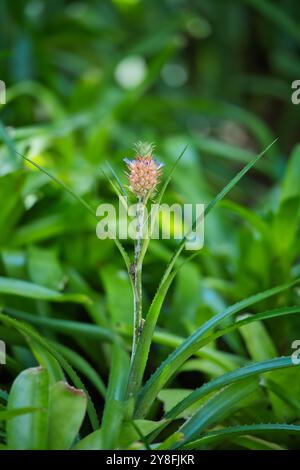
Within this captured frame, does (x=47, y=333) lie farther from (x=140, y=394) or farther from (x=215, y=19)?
(x=215, y=19)

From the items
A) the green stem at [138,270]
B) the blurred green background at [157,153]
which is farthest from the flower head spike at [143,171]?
the blurred green background at [157,153]

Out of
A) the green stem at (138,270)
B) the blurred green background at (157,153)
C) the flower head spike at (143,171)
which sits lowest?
the green stem at (138,270)

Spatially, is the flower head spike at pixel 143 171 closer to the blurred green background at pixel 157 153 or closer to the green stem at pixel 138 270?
the green stem at pixel 138 270

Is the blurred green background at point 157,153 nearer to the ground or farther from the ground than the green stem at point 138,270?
farther from the ground

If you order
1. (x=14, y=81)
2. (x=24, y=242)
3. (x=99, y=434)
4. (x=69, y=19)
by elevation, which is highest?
(x=69, y=19)

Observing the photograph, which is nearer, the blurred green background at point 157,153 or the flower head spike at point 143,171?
the flower head spike at point 143,171

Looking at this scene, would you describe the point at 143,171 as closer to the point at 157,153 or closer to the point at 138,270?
the point at 138,270

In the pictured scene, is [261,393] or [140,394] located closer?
[140,394]

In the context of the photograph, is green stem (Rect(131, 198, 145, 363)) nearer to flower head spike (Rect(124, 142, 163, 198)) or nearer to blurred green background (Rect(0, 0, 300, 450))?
flower head spike (Rect(124, 142, 163, 198))

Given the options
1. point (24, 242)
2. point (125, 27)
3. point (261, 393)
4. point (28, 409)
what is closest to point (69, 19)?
point (125, 27)
